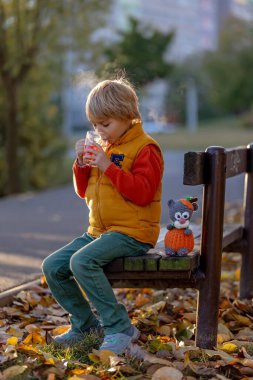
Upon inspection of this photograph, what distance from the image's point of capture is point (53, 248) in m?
7.99

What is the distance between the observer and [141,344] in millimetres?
4766

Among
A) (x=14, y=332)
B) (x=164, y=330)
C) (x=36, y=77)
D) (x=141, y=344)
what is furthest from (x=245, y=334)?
(x=36, y=77)

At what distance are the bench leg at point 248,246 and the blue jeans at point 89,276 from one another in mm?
1909

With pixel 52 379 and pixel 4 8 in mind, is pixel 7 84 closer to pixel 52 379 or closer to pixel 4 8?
pixel 4 8

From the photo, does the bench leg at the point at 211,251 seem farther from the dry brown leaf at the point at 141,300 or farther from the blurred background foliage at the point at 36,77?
the blurred background foliage at the point at 36,77

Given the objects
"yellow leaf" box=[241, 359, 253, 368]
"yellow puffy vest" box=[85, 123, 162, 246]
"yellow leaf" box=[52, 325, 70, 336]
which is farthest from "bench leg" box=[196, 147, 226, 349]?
"yellow leaf" box=[52, 325, 70, 336]

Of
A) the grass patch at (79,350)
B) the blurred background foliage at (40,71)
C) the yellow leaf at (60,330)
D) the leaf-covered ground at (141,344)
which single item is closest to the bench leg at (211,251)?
the leaf-covered ground at (141,344)

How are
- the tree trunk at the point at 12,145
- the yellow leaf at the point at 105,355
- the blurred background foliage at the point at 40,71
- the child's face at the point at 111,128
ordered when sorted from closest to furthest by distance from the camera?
1. the yellow leaf at the point at 105,355
2. the child's face at the point at 111,128
3. the blurred background foliage at the point at 40,71
4. the tree trunk at the point at 12,145

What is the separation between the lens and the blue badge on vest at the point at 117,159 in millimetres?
4634

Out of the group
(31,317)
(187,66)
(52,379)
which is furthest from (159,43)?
(187,66)

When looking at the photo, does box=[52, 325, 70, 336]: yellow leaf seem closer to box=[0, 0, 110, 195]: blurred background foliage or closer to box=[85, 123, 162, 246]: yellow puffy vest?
box=[85, 123, 162, 246]: yellow puffy vest

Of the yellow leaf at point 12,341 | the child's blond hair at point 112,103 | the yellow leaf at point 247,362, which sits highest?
the child's blond hair at point 112,103

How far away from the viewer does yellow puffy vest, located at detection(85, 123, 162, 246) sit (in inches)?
179

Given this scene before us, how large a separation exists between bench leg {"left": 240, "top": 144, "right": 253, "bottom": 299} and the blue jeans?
6.26 ft
